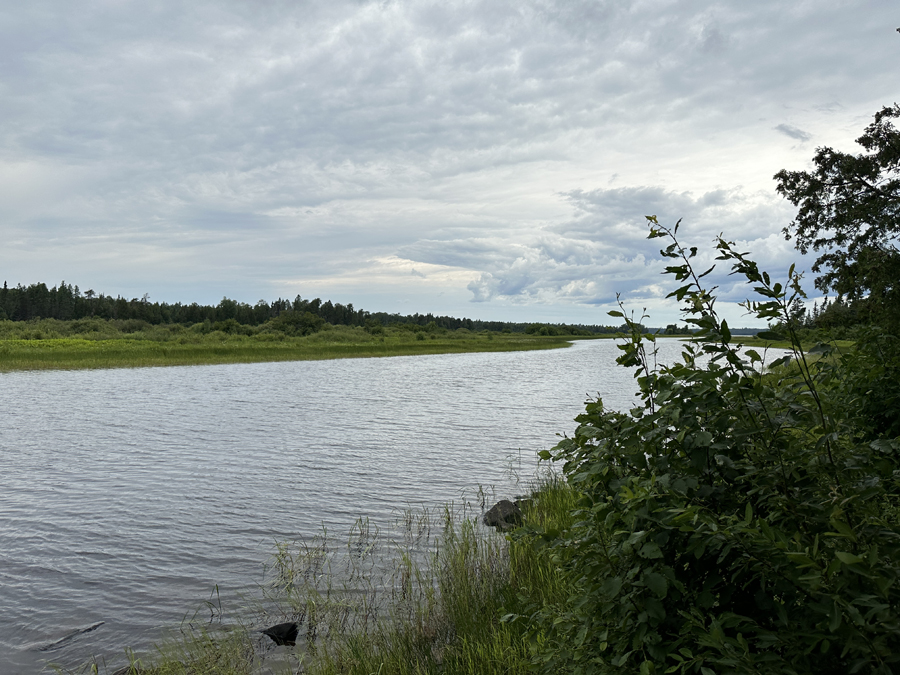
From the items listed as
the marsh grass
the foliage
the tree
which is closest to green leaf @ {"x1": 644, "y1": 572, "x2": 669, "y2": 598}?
the foliage

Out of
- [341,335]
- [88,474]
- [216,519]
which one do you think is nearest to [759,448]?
[216,519]

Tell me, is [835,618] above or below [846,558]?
below

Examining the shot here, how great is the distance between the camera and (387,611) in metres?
6.62

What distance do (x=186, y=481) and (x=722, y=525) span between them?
13.2m

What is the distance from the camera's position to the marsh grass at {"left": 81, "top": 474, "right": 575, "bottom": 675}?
5.14 m

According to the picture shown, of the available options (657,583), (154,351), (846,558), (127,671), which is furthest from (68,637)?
(154,351)

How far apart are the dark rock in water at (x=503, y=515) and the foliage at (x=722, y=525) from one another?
19.9 ft

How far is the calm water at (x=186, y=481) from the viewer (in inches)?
289

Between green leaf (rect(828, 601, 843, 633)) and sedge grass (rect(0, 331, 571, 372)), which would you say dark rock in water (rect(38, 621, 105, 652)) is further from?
sedge grass (rect(0, 331, 571, 372))

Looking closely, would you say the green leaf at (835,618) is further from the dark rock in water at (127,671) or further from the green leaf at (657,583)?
the dark rock in water at (127,671)

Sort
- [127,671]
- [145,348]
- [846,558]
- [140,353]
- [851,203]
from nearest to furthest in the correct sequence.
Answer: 1. [846,558]
2. [127,671]
3. [851,203]
4. [140,353]
5. [145,348]

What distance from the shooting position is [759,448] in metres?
2.85

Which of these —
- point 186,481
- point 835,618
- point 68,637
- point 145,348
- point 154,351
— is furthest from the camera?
point 145,348

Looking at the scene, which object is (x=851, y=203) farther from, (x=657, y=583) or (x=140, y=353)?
(x=140, y=353)
